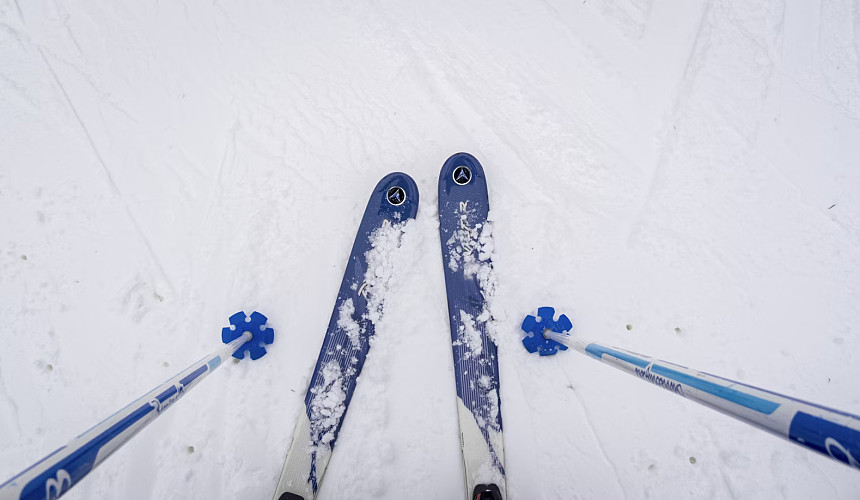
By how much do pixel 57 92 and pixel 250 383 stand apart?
2092mm

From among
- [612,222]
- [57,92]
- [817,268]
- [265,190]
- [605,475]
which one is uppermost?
[57,92]

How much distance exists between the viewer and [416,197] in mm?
2266

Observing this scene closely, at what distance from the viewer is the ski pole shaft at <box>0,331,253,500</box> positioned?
84 cm

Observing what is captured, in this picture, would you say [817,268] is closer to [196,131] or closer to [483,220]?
[483,220]

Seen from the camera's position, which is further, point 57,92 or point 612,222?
point 57,92

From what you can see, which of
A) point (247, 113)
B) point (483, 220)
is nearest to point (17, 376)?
point (247, 113)

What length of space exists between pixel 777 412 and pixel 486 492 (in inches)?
54.8

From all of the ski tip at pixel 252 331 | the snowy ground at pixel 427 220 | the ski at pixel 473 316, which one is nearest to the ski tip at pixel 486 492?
the ski at pixel 473 316

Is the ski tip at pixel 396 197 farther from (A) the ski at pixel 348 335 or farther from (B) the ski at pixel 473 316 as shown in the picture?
(B) the ski at pixel 473 316

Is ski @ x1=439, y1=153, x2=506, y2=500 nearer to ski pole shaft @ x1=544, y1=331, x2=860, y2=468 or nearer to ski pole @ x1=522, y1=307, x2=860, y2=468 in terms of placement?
ski pole @ x1=522, y1=307, x2=860, y2=468

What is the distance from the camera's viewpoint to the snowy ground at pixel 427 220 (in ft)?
6.99

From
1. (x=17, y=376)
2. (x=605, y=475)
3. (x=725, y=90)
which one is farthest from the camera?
(x=725, y=90)

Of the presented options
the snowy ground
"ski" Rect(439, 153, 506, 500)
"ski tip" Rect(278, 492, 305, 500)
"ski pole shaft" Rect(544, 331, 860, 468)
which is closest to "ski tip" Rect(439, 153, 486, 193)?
"ski" Rect(439, 153, 506, 500)

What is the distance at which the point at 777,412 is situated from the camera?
2.83 feet
